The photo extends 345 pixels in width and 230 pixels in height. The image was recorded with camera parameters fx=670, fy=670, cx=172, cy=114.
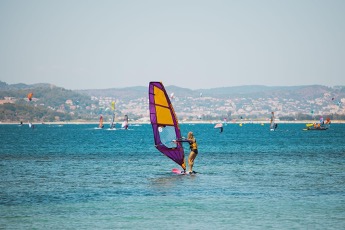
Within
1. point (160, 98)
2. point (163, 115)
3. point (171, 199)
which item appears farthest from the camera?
point (163, 115)

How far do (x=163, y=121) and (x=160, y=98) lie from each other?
1293mm

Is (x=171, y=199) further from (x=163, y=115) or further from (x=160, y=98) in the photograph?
(x=160, y=98)

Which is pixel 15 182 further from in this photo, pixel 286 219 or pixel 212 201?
pixel 286 219

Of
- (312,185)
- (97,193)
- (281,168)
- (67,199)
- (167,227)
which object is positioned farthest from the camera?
(281,168)

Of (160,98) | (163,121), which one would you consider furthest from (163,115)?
(160,98)

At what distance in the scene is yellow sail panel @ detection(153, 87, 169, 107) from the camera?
121ft

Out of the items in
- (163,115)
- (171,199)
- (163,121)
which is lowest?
(171,199)

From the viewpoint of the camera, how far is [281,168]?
4359cm

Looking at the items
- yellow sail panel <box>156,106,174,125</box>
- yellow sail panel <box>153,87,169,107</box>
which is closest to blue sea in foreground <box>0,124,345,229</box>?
yellow sail panel <box>156,106,174,125</box>

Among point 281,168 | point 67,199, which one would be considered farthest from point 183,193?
point 281,168

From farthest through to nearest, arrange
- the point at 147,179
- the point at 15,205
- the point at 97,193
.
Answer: the point at 147,179
the point at 97,193
the point at 15,205

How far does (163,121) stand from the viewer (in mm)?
37219

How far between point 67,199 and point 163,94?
11.7m

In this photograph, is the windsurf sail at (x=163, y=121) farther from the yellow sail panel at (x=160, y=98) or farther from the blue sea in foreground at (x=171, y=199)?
the blue sea in foreground at (x=171, y=199)
